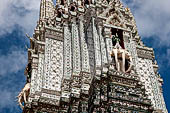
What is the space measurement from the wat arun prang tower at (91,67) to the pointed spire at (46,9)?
2882 mm

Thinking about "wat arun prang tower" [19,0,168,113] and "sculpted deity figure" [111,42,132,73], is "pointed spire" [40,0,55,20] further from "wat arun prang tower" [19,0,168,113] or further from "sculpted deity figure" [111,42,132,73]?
"sculpted deity figure" [111,42,132,73]

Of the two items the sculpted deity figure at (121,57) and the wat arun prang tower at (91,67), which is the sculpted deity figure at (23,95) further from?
the sculpted deity figure at (121,57)

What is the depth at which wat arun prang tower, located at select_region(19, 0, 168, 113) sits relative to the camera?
15.1 metres

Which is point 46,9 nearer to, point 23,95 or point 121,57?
point 23,95

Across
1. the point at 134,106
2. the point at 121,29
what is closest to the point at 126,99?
the point at 134,106

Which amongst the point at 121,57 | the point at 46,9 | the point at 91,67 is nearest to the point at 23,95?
the point at 91,67

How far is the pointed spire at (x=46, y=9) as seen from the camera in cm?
2831

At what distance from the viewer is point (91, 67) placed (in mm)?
19000

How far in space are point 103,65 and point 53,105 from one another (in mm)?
3112

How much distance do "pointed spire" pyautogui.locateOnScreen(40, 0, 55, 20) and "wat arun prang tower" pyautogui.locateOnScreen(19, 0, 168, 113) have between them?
9.46 ft

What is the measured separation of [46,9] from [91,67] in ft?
36.5

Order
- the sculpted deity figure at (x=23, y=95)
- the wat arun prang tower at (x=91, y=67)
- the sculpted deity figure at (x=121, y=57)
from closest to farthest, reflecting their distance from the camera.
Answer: the wat arun prang tower at (x=91, y=67)
the sculpted deity figure at (x=121, y=57)
the sculpted deity figure at (x=23, y=95)

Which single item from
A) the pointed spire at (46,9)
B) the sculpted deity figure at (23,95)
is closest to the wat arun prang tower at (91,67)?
the sculpted deity figure at (23,95)

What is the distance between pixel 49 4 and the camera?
29719 millimetres
